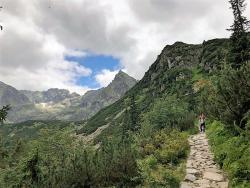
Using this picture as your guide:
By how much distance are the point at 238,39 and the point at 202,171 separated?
24253 millimetres

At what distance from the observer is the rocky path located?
13536mm

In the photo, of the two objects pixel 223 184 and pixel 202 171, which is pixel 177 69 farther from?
pixel 223 184

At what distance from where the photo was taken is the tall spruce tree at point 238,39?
3516 cm

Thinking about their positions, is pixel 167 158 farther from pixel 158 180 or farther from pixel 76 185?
pixel 76 185

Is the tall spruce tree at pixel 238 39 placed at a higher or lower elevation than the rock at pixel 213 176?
→ higher

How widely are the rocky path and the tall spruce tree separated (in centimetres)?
1674

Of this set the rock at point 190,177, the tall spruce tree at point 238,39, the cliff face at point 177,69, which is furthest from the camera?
the cliff face at point 177,69

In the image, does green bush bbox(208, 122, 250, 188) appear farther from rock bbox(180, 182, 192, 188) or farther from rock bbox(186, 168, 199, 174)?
rock bbox(180, 182, 192, 188)

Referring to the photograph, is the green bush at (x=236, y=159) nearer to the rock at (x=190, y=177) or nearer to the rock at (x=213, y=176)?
the rock at (x=213, y=176)

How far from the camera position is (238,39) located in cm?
3647

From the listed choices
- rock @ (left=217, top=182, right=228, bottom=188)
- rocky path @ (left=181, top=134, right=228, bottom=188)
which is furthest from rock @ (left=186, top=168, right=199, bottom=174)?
rock @ (left=217, top=182, right=228, bottom=188)

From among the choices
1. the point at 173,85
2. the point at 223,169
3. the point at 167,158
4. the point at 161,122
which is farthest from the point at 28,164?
the point at 173,85

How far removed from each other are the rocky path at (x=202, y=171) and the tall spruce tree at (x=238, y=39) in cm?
1674

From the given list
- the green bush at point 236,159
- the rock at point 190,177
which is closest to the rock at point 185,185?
the rock at point 190,177
